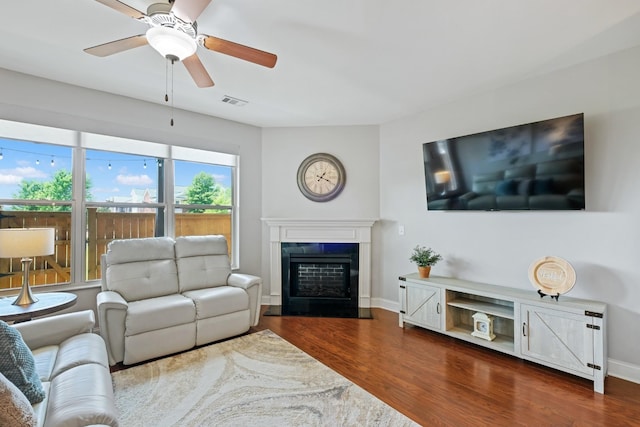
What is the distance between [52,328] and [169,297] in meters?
1.07

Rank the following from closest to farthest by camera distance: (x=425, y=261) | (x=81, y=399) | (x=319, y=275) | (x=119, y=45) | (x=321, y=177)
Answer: (x=81, y=399)
(x=119, y=45)
(x=425, y=261)
(x=319, y=275)
(x=321, y=177)

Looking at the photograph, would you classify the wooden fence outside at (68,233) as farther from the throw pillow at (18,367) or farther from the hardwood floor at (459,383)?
the hardwood floor at (459,383)

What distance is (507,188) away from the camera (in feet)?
9.40

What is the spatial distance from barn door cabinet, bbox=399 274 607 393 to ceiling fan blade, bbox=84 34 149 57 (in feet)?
10.6

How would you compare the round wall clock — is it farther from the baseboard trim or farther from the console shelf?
the baseboard trim

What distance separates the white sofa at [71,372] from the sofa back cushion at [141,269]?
755 mm

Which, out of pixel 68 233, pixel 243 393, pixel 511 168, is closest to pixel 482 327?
pixel 511 168

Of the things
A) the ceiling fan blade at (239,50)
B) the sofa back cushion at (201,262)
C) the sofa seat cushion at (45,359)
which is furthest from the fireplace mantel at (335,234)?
the sofa seat cushion at (45,359)

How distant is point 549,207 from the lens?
2.64 meters

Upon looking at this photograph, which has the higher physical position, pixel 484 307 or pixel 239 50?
pixel 239 50

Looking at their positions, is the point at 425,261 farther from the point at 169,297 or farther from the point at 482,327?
the point at 169,297

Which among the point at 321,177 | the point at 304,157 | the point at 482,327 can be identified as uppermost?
the point at 304,157

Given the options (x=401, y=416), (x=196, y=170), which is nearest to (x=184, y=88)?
(x=196, y=170)

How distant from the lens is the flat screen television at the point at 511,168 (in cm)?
250
